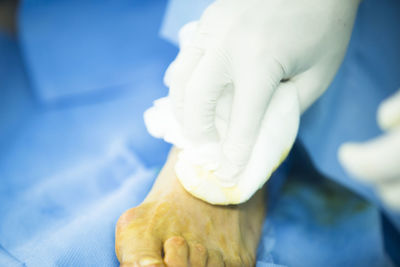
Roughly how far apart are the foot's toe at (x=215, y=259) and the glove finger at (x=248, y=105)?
0.21 meters

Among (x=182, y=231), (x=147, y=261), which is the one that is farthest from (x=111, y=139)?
(x=147, y=261)

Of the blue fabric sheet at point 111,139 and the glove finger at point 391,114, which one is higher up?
the glove finger at point 391,114

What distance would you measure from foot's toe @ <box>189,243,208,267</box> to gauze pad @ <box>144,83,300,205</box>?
104 mm

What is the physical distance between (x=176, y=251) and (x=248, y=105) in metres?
0.31

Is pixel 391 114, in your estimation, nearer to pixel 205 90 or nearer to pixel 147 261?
pixel 205 90

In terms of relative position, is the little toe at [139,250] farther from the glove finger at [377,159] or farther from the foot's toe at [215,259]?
the glove finger at [377,159]

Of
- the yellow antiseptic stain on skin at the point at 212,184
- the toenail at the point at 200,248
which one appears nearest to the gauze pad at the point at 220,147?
the yellow antiseptic stain on skin at the point at 212,184

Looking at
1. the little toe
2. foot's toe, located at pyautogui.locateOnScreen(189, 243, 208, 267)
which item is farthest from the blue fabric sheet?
foot's toe, located at pyautogui.locateOnScreen(189, 243, 208, 267)

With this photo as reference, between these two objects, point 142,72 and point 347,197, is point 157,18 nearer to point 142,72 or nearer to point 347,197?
point 142,72

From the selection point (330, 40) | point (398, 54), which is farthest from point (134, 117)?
point (398, 54)

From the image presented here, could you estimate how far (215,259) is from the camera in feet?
2.28

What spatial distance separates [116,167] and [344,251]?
68 centimetres

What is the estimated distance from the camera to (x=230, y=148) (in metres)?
0.65

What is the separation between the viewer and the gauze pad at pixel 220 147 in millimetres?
657
